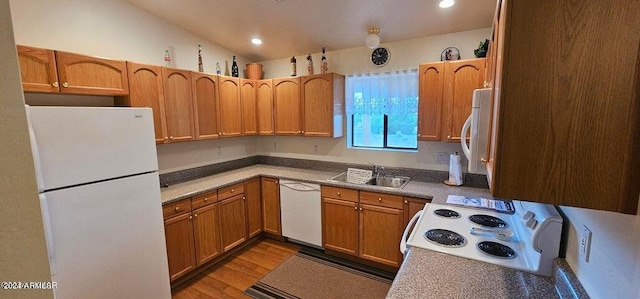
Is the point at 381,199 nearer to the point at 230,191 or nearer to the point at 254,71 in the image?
the point at 230,191

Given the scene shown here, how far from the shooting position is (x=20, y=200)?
57 cm

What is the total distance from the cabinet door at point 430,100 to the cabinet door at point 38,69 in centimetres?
294

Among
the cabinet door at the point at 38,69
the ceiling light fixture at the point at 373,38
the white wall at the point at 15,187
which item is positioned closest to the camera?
the white wall at the point at 15,187

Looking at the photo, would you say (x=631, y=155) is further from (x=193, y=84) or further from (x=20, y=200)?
(x=193, y=84)

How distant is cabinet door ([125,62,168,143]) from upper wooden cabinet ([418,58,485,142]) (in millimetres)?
2487

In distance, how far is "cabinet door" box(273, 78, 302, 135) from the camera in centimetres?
334

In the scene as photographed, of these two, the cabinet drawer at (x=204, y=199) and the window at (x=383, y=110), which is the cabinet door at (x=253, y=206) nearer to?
the cabinet drawer at (x=204, y=199)

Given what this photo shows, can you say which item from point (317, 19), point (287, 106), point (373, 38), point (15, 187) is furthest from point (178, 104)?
point (15, 187)

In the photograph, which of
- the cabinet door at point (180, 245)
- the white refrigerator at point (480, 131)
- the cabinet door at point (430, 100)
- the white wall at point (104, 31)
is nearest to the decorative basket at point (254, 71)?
the white wall at point (104, 31)

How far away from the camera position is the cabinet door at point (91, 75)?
192 centimetres

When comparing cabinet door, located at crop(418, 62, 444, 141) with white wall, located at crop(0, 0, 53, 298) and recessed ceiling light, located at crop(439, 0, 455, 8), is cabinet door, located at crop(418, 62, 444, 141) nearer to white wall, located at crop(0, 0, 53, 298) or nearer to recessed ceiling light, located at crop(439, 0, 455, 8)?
recessed ceiling light, located at crop(439, 0, 455, 8)

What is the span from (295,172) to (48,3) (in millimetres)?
2644

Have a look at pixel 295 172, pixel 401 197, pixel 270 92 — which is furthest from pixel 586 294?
pixel 270 92

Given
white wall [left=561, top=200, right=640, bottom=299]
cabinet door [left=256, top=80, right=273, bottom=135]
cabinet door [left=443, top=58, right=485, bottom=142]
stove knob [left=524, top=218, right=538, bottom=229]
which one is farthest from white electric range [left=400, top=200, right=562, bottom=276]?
cabinet door [left=256, top=80, right=273, bottom=135]
